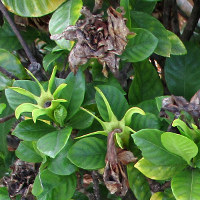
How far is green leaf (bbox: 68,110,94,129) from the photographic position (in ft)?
2.85

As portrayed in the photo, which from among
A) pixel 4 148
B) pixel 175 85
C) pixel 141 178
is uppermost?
pixel 175 85

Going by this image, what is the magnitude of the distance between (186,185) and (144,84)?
0.32 metres

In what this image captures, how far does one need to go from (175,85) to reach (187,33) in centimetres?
25

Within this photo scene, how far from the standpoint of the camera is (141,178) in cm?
88

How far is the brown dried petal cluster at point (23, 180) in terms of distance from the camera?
969 mm

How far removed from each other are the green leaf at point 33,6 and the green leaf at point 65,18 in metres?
0.02

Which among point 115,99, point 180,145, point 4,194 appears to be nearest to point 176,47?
point 115,99

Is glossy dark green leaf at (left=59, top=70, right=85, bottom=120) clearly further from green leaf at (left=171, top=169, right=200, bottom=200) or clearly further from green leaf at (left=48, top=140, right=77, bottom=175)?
green leaf at (left=171, top=169, right=200, bottom=200)

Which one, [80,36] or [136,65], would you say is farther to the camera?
[136,65]

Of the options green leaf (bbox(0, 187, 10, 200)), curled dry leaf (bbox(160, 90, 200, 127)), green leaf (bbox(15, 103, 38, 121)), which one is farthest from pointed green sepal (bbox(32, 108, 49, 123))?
green leaf (bbox(0, 187, 10, 200))

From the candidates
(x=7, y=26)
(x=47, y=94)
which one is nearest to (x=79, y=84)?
(x=47, y=94)

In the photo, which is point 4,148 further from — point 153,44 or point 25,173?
point 153,44

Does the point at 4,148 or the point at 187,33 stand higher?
the point at 187,33

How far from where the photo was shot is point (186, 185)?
76cm
